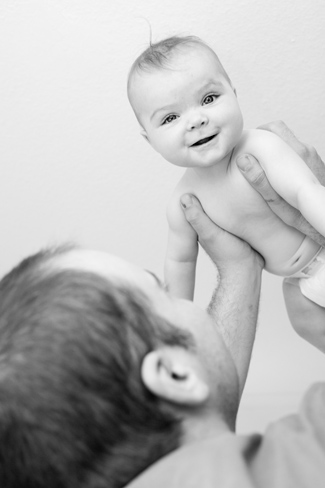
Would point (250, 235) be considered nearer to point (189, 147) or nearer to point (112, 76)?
point (189, 147)

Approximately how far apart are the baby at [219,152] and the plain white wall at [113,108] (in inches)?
16.9

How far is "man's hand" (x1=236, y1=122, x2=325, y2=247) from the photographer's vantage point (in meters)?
1.35

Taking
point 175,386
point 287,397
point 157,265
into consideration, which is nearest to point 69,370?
point 175,386

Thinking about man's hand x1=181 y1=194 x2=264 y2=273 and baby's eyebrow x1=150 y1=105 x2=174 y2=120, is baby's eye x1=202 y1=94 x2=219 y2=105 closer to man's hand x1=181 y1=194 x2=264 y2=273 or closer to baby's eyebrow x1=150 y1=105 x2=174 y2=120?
baby's eyebrow x1=150 y1=105 x2=174 y2=120

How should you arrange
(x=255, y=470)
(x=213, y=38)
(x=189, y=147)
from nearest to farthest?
1. (x=255, y=470)
2. (x=189, y=147)
3. (x=213, y=38)

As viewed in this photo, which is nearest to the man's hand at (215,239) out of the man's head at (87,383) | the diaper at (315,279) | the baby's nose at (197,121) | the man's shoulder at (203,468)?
the diaper at (315,279)

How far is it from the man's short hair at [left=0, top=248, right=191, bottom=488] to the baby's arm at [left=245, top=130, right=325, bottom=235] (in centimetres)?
54

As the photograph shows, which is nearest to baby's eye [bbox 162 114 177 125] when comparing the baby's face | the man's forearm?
the baby's face

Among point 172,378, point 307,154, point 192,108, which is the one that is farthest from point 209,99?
point 172,378

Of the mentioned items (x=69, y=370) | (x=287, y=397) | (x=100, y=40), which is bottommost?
(x=287, y=397)

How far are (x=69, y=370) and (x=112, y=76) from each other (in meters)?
1.23

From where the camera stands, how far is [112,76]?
187cm

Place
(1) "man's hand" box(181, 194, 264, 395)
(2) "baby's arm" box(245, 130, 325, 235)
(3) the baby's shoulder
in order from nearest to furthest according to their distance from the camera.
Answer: (2) "baby's arm" box(245, 130, 325, 235)
(3) the baby's shoulder
(1) "man's hand" box(181, 194, 264, 395)

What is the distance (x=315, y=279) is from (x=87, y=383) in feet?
2.51
